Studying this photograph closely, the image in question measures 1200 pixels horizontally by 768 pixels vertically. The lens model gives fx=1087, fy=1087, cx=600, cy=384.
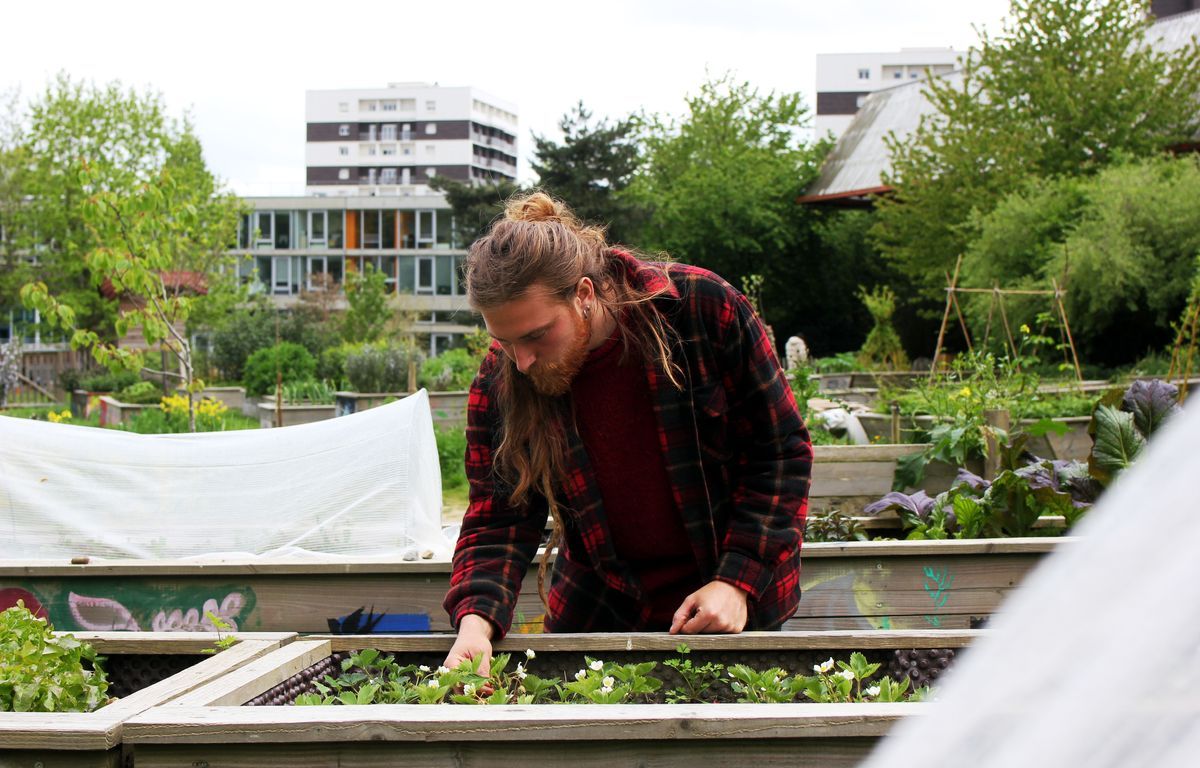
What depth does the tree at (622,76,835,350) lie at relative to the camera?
101 ft

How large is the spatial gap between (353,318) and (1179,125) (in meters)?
18.6

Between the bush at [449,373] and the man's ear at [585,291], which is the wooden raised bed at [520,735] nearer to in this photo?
the man's ear at [585,291]

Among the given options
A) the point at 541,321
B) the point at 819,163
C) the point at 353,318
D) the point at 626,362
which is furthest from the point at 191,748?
the point at 819,163

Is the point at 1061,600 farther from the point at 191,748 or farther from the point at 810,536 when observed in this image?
the point at 810,536

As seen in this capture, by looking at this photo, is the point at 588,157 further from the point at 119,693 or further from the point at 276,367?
the point at 119,693

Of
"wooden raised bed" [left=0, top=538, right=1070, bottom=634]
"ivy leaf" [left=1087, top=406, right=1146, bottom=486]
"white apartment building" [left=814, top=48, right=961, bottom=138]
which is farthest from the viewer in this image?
"white apartment building" [left=814, top=48, right=961, bottom=138]

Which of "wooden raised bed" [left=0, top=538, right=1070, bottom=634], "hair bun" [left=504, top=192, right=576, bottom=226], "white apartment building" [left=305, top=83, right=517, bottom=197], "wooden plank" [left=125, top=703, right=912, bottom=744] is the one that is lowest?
"wooden raised bed" [left=0, top=538, right=1070, bottom=634]

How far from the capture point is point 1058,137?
67.3ft

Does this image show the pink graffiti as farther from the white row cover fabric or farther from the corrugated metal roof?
the corrugated metal roof

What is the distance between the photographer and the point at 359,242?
57.9 meters

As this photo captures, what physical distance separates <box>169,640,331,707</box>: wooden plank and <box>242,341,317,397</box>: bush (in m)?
14.9

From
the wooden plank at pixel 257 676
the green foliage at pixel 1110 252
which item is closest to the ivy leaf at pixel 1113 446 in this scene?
the wooden plank at pixel 257 676

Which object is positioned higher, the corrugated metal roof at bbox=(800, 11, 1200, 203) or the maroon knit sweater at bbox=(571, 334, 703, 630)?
the corrugated metal roof at bbox=(800, 11, 1200, 203)

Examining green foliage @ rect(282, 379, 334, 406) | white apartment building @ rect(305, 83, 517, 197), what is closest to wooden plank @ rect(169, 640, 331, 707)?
green foliage @ rect(282, 379, 334, 406)
